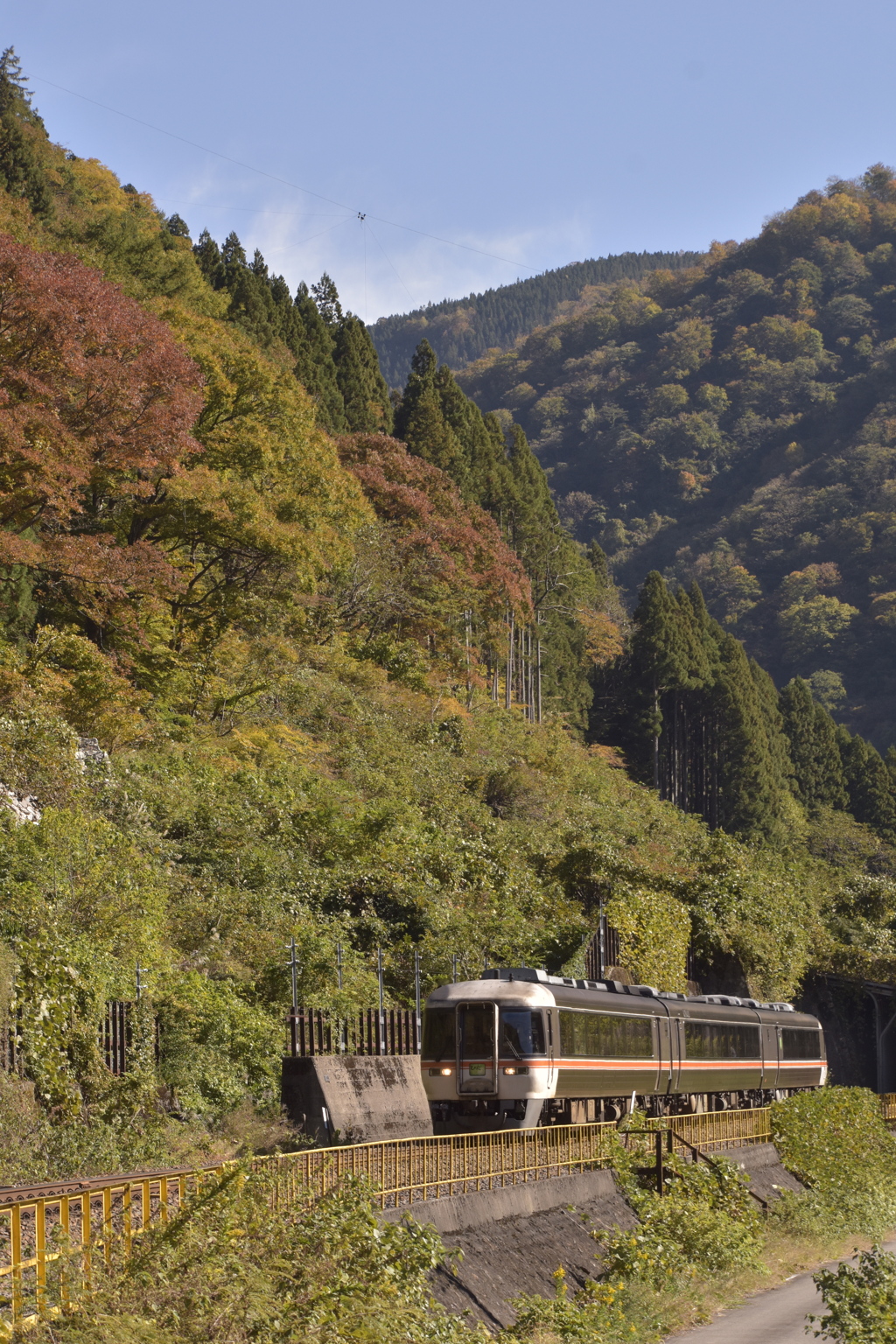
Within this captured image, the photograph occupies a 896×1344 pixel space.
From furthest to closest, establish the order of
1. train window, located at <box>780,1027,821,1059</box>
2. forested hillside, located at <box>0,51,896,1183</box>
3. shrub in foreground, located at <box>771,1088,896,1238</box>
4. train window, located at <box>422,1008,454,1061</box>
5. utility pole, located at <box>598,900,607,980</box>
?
train window, located at <box>780,1027,821,1059</box>
utility pole, located at <box>598,900,607,980</box>
shrub in foreground, located at <box>771,1088,896,1238</box>
train window, located at <box>422,1008,454,1061</box>
forested hillside, located at <box>0,51,896,1183</box>

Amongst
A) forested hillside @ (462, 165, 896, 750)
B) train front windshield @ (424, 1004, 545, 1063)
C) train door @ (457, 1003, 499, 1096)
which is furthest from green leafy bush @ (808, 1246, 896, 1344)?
forested hillside @ (462, 165, 896, 750)

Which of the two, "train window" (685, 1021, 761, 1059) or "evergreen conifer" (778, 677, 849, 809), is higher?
"evergreen conifer" (778, 677, 849, 809)

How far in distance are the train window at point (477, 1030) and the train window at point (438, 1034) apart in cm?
18

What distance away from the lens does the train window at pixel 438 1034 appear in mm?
19688

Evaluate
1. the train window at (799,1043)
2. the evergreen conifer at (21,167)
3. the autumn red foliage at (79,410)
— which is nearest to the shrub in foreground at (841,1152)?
the train window at (799,1043)

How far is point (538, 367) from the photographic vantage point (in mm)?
185375

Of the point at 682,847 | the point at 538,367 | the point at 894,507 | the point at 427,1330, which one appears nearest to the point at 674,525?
the point at 894,507

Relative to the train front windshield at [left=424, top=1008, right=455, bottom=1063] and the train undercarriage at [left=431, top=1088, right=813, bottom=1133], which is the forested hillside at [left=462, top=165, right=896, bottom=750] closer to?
the train undercarriage at [left=431, top=1088, right=813, bottom=1133]

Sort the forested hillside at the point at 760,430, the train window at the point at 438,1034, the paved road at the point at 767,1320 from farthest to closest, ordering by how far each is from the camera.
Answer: the forested hillside at the point at 760,430 < the train window at the point at 438,1034 < the paved road at the point at 767,1320

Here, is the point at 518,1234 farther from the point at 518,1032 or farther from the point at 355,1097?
the point at 518,1032

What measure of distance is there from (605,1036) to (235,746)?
35.0ft

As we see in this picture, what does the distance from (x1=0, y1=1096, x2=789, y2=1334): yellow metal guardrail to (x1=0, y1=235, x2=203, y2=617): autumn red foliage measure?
13.2 meters

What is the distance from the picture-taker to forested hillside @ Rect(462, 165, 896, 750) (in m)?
120

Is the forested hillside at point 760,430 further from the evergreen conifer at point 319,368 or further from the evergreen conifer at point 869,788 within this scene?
the evergreen conifer at point 319,368
